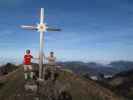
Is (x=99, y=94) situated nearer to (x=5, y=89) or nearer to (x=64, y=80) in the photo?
(x=64, y=80)

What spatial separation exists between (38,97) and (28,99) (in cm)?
109

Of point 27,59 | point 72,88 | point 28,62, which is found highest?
point 27,59

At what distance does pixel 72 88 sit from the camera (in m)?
35.0

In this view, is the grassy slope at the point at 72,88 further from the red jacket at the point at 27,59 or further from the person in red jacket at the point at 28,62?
the red jacket at the point at 27,59

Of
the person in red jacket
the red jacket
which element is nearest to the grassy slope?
the person in red jacket

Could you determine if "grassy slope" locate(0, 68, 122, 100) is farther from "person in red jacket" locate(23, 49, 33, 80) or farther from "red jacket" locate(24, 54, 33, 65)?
"red jacket" locate(24, 54, 33, 65)

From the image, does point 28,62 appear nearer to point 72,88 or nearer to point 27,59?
point 27,59

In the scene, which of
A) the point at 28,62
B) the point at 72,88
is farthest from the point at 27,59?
the point at 72,88

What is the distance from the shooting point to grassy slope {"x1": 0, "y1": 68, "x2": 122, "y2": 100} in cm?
3334

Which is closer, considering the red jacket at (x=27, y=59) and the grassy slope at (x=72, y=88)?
the red jacket at (x=27, y=59)

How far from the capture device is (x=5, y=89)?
34688 mm

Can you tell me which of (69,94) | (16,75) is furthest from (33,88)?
(16,75)

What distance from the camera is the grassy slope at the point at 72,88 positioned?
33.3 metres

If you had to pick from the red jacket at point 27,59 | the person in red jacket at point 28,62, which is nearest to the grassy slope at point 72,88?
the person in red jacket at point 28,62
